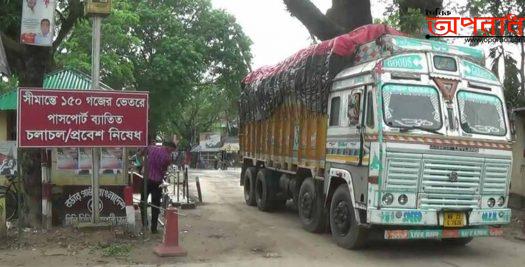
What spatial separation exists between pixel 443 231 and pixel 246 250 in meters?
2.90

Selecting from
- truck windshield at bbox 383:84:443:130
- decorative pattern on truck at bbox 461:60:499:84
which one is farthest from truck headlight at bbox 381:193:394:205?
decorative pattern on truck at bbox 461:60:499:84

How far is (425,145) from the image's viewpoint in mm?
8055

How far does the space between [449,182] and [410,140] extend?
846mm

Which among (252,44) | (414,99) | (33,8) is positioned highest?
(252,44)

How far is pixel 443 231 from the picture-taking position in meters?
8.23

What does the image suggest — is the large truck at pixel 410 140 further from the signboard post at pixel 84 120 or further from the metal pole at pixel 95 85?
the metal pole at pixel 95 85

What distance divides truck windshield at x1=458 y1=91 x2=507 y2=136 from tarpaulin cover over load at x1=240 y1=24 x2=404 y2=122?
164 cm

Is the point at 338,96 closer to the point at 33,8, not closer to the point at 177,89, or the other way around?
the point at 33,8

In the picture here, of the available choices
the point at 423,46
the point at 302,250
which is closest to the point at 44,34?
the point at 302,250

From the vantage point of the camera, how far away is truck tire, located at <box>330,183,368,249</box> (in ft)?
28.2

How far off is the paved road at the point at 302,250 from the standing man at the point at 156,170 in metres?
0.68

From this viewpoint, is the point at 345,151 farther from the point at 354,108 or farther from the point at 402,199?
the point at 402,199

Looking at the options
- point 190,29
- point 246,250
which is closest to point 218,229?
point 246,250

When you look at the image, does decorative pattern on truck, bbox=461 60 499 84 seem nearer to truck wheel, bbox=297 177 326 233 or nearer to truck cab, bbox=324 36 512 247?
truck cab, bbox=324 36 512 247
